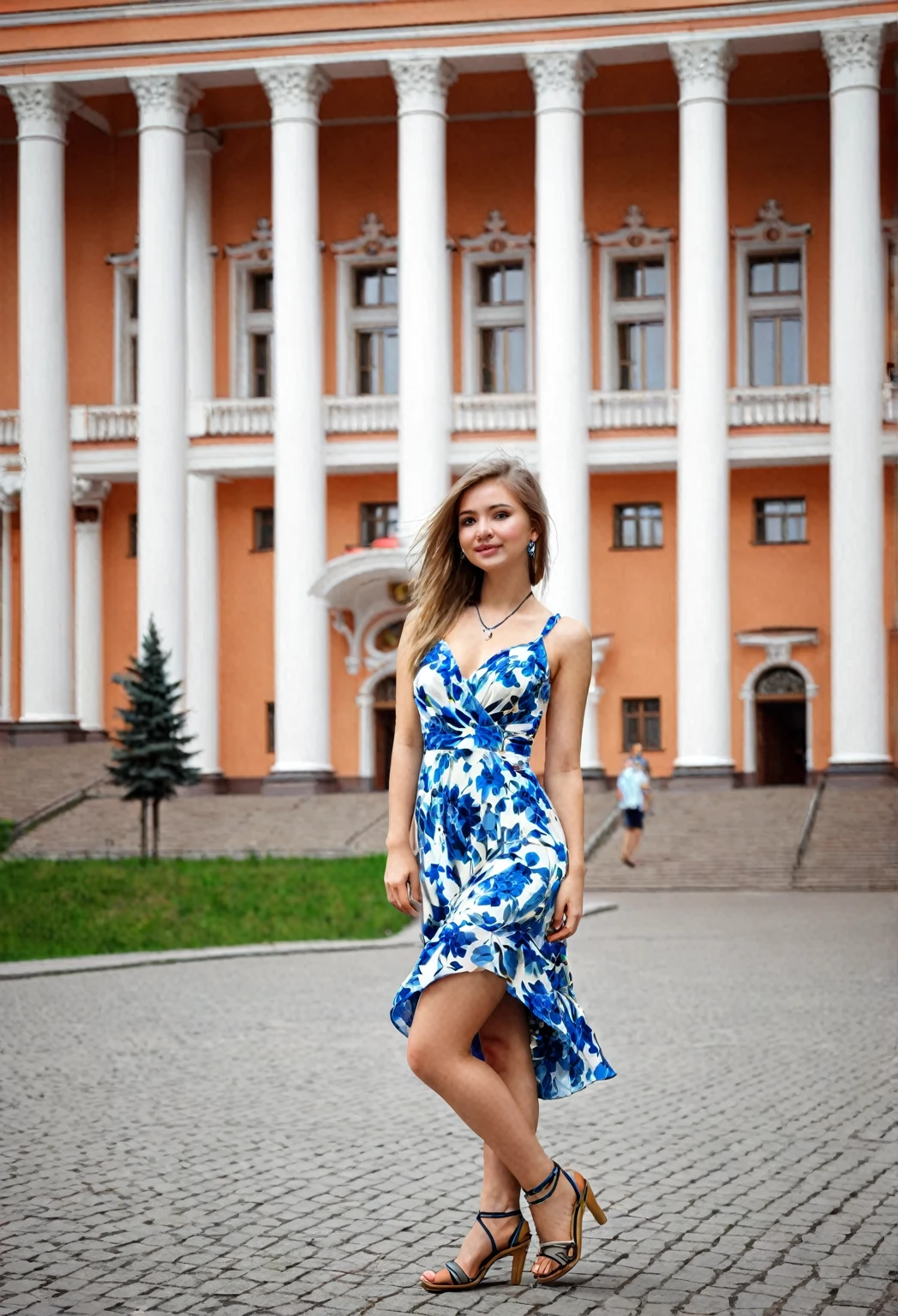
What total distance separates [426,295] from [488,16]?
6.20 meters

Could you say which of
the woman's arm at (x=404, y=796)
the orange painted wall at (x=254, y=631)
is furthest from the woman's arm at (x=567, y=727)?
the orange painted wall at (x=254, y=631)

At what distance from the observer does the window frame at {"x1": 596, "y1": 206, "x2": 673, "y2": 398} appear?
160ft

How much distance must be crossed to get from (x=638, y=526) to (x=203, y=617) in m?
10.8

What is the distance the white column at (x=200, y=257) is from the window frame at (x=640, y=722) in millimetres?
12528

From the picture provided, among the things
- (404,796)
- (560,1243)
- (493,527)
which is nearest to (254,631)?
(493,527)

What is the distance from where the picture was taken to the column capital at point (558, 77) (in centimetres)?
4475

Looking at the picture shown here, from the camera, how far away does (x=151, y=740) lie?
34219 millimetres

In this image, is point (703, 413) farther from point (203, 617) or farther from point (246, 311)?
point (203, 617)

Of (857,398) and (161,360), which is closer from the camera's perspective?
(857,398)

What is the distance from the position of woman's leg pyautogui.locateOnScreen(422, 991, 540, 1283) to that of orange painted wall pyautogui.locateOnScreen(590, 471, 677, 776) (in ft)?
140

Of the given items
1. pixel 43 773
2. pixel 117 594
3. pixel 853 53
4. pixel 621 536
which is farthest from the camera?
pixel 117 594

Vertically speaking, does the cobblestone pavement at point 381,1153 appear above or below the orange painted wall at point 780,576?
below

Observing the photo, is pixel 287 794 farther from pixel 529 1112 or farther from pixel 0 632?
pixel 529 1112

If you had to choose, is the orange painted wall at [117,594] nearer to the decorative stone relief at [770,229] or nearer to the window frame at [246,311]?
the window frame at [246,311]
